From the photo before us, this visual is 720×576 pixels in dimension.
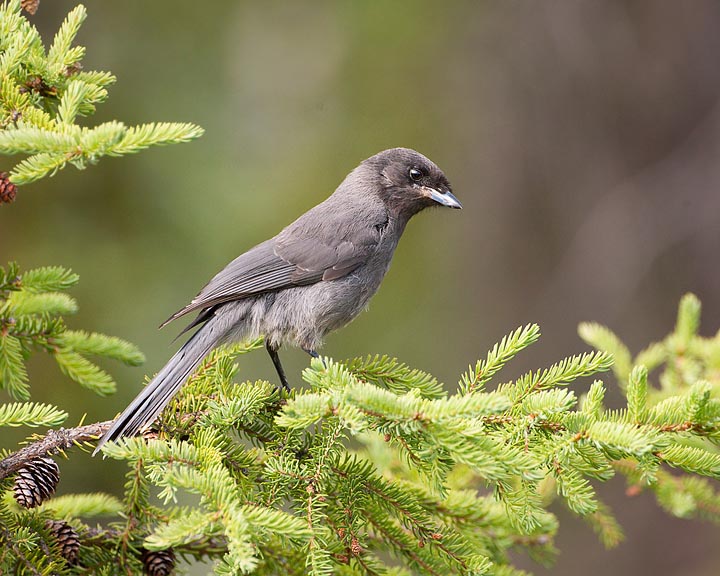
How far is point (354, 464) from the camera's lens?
2.36m

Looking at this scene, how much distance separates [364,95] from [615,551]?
4.76m

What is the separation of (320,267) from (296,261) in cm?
12

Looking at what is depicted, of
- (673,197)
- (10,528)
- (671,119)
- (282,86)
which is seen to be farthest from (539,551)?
(282,86)

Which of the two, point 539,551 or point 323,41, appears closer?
point 539,551

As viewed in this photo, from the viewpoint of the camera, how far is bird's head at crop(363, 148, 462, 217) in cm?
408

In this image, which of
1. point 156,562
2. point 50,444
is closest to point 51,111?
Result: point 50,444

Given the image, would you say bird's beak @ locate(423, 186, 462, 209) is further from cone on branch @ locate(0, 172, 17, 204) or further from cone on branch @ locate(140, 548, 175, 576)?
cone on branch @ locate(140, 548, 175, 576)

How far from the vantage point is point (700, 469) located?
81.4 inches

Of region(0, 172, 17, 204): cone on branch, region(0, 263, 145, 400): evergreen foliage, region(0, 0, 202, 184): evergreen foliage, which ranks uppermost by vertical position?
region(0, 0, 202, 184): evergreen foliage

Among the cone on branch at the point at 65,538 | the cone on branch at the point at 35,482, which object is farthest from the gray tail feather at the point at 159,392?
the cone on branch at the point at 65,538

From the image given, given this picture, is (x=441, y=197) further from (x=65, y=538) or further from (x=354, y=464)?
(x=65, y=538)

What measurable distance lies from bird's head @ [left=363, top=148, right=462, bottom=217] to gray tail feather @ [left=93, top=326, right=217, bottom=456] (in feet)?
4.72

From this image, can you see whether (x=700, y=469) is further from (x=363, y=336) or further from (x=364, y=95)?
(x=364, y=95)

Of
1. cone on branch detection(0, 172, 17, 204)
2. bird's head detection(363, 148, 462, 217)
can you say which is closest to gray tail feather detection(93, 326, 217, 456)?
cone on branch detection(0, 172, 17, 204)
